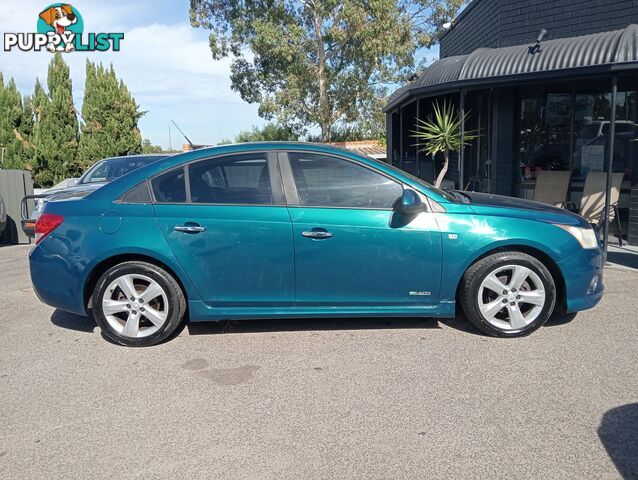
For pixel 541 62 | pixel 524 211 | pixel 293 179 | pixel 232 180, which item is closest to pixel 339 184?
pixel 293 179

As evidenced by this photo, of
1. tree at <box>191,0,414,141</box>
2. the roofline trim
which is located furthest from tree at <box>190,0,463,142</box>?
the roofline trim

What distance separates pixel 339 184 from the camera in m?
4.73

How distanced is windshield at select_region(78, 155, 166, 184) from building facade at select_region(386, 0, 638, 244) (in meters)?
5.14

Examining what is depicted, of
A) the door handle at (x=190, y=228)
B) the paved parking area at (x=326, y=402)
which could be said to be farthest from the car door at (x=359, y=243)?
the door handle at (x=190, y=228)

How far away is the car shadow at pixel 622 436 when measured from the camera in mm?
2889

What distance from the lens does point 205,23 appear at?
27.2 meters

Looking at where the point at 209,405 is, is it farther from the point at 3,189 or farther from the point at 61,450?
the point at 3,189

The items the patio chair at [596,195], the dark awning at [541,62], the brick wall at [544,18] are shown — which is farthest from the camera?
the brick wall at [544,18]

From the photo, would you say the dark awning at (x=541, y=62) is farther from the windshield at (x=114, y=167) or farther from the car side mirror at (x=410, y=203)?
the windshield at (x=114, y=167)

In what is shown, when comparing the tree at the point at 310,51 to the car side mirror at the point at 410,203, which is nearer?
the car side mirror at the point at 410,203

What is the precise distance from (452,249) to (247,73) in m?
25.4

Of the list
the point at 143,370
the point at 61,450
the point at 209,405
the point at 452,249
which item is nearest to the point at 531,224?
the point at 452,249

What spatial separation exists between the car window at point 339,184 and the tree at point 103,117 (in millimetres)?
17869

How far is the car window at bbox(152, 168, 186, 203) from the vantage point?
186 inches
